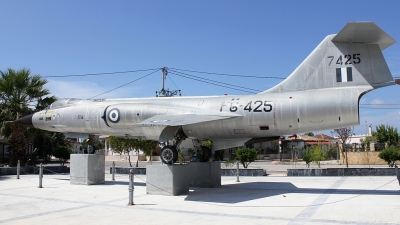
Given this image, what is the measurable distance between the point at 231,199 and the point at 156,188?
291 cm

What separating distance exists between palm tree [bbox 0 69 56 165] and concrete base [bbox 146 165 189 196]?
14174mm

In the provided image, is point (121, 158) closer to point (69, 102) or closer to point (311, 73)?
point (69, 102)

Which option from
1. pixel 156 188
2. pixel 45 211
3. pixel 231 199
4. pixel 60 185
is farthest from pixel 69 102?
pixel 231 199

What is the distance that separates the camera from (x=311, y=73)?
12.8m

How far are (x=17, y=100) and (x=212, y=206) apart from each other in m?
18.8

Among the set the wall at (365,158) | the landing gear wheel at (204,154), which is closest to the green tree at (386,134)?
the wall at (365,158)

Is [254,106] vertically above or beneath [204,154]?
above

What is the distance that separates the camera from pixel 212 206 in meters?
10.4

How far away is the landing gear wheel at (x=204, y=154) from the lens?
15.8 metres

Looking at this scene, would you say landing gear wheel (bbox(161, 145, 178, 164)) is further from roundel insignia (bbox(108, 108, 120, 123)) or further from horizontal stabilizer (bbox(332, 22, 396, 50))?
horizontal stabilizer (bbox(332, 22, 396, 50))

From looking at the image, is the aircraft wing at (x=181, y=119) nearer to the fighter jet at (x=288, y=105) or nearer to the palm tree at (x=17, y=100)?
the fighter jet at (x=288, y=105)

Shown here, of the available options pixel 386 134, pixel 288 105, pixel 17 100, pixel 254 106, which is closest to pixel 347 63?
pixel 288 105

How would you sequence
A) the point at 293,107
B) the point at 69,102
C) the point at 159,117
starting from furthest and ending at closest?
1. the point at 69,102
2. the point at 159,117
3. the point at 293,107

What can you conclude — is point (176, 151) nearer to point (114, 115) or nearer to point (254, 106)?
point (254, 106)
